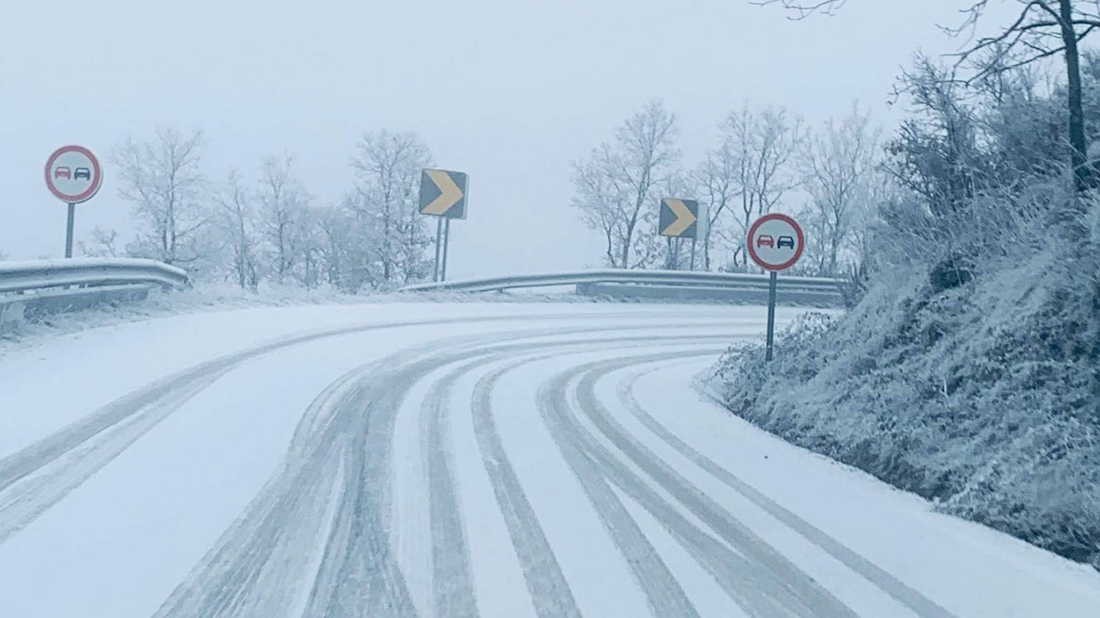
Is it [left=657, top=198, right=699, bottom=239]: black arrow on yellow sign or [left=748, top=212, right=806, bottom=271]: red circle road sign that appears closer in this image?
[left=748, top=212, right=806, bottom=271]: red circle road sign

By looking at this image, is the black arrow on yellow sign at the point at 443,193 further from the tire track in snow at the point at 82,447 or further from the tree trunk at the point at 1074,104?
the tree trunk at the point at 1074,104

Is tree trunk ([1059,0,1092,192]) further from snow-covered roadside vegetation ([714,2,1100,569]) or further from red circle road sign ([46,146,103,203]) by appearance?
red circle road sign ([46,146,103,203])

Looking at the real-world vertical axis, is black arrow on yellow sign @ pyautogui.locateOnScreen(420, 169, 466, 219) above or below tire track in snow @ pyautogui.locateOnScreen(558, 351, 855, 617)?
above

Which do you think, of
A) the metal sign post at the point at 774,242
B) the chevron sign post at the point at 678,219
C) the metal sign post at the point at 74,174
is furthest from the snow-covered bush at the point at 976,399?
the chevron sign post at the point at 678,219

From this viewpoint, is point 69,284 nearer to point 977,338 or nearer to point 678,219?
point 977,338

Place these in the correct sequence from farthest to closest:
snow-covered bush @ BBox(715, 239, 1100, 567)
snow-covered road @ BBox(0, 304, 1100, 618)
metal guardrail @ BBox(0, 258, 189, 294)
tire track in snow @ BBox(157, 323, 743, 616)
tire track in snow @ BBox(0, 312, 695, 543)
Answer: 1. metal guardrail @ BBox(0, 258, 189, 294)
2. snow-covered bush @ BBox(715, 239, 1100, 567)
3. tire track in snow @ BBox(0, 312, 695, 543)
4. snow-covered road @ BBox(0, 304, 1100, 618)
5. tire track in snow @ BBox(157, 323, 743, 616)

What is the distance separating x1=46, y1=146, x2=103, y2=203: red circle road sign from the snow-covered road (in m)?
3.16

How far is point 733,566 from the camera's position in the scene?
6.34 metres

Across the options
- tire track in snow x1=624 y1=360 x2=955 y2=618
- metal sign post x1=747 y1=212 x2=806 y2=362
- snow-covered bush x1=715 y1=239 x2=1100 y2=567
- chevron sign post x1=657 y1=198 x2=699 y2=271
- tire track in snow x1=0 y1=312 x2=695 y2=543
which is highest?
chevron sign post x1=657 y1=198 x2=699 y2=271

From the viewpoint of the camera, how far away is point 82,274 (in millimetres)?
15180

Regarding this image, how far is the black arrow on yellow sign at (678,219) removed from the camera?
34.2m

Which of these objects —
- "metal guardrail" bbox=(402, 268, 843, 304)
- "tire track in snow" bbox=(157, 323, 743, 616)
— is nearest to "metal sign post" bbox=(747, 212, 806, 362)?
"tire track in snow" bbox=(157, 323, 743, 616)

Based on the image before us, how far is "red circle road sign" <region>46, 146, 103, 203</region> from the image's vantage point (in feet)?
51.4

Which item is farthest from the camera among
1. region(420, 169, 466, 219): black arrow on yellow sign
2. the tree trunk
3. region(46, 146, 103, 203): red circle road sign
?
region(420, 169, 466, 219): black arrow on yellow sign
